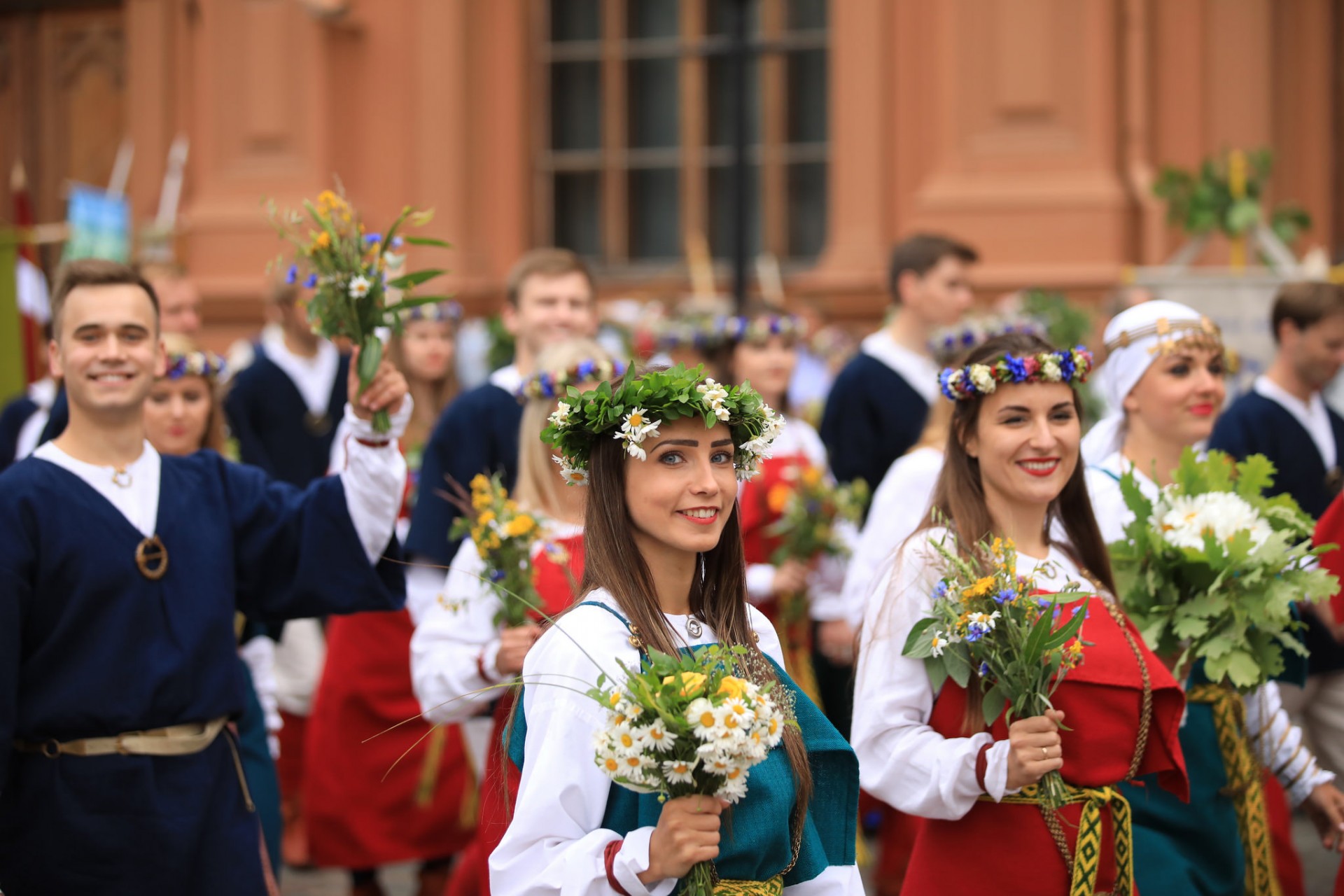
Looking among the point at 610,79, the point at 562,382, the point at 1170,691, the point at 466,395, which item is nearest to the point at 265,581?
the point at 562,382

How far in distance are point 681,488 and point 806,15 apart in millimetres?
8992

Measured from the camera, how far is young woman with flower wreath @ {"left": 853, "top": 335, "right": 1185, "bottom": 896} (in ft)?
11.4

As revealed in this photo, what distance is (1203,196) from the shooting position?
859 centimetres

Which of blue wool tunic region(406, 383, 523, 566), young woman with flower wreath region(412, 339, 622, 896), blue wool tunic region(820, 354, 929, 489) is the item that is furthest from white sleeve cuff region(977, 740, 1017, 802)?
blue wool tunic region(820, 354, 929, 489)

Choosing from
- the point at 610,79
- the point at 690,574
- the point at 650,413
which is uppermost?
the point at 610,79

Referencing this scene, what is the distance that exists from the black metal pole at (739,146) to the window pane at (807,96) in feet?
7.89

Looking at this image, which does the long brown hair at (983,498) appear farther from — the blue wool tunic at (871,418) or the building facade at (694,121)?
the building facade at (694,121)

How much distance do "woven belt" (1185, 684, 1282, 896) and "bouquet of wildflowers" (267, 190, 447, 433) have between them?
2.22 m

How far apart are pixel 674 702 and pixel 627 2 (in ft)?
32.5

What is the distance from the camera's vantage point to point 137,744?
3766 mm

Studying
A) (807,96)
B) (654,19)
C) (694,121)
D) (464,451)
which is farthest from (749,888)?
(654,19)

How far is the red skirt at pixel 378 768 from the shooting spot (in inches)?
233

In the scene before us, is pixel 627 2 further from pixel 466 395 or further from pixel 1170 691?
pixel 1170 691

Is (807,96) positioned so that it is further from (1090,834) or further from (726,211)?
(1090,834)
